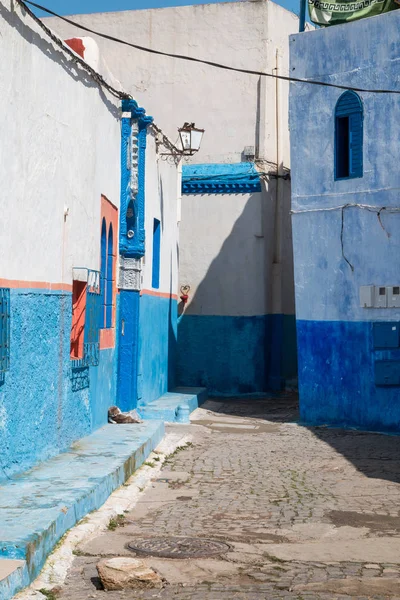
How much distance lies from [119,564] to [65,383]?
4224 millimetres

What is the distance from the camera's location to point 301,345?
14.8m

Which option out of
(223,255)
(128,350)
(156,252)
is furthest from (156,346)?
(223,255)

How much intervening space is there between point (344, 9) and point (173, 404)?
669cm

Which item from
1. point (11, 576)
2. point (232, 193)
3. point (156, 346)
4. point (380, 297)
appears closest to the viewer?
point (11, 576)

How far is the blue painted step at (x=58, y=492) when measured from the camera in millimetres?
5797

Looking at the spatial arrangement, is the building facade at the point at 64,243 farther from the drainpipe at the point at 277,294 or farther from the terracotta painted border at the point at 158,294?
the drainpipe at the point at 277,294

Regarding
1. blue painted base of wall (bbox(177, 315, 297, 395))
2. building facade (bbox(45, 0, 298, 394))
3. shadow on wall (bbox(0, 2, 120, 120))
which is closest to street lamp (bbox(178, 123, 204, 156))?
shadow on wall (bbox(0, 2, 120, 120))

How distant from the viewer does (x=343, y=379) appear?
14.3 meters

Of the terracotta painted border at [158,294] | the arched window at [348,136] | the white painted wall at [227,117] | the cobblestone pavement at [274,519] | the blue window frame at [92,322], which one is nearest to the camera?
the cobblestone pavement at [274,519]

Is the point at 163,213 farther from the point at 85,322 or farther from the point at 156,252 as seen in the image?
the point at 85,322

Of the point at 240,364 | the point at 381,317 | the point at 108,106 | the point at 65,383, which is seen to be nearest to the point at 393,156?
the point at 381,317

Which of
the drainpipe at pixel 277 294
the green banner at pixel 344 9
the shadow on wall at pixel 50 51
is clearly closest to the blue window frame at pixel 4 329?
the shadow on wall at pixel 50 51

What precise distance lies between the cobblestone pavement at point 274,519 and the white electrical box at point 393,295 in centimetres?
188

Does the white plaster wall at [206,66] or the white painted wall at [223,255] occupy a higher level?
the white plaster wall at [206,66]
